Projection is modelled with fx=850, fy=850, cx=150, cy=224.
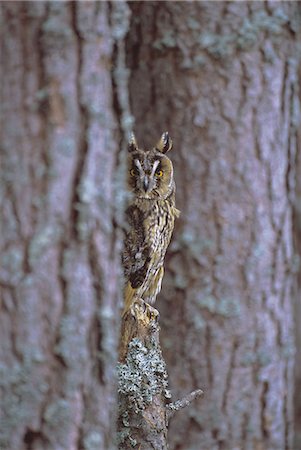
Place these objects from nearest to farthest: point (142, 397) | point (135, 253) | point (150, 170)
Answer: point (142, 397)
point (150, 170)
point (135, 253)

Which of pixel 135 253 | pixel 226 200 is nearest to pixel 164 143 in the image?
pixel 135 253

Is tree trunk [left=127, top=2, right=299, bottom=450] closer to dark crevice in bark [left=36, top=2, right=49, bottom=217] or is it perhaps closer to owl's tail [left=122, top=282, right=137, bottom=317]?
owl's tail [left=122, top=282, right=137, bottom=317]

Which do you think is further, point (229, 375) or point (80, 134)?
point (229, 375)

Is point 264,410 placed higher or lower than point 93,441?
lower

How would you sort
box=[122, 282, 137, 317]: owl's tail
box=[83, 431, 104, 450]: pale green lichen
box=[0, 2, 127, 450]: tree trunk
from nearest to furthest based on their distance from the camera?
box=[0, 2, 127, 450]: tree trunk < box=[83, 431, 104, 450]: pale green lichen < box=[122, 282, 137, 317]: owl's tail

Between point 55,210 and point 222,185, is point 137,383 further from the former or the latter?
point 222,185

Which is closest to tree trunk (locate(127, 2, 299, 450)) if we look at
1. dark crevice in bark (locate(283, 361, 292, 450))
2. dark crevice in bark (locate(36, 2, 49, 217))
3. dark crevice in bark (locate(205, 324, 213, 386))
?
dark crevice in bark (locate(205, 324, 213, 386))
